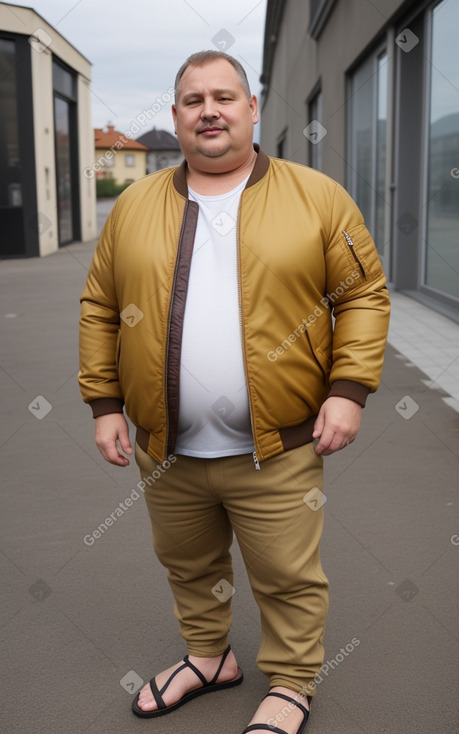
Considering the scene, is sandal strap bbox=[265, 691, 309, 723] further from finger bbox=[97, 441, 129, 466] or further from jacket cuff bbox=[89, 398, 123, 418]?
jacket cuff bbox=[89, 398, 123, 418]

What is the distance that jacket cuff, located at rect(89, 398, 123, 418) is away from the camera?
2.56m

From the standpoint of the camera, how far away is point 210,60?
7.58 ft

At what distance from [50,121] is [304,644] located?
804 inches

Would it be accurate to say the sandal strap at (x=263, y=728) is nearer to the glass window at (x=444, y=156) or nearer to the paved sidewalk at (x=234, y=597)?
the paved sidewalk at (x=234, y=597)

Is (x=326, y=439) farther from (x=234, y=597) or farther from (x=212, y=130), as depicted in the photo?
(x=234, y=597)

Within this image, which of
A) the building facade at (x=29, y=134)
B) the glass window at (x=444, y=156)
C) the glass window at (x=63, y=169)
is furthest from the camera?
the glass window at (x=63, y=169)

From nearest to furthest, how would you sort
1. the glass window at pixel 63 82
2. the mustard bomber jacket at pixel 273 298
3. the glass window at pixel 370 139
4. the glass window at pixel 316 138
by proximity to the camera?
the mustard bomber jacket at pixel 273 298 < the glass window at pixel 370 139 < the glass window at pixel 316 138 < the glass window at pixel 63 82

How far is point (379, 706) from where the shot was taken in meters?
2.60

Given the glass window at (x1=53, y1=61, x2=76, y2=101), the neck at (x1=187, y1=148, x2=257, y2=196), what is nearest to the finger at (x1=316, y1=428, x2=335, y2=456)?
the neck at (x1=187, y1=148, x2=257, y2=196)

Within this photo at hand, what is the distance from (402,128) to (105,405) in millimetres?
9092

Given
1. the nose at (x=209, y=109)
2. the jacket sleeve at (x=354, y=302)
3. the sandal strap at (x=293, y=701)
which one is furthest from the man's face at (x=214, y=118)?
the sandal strap at (x=293, y=701)

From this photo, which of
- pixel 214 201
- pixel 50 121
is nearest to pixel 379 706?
pixel 214 201

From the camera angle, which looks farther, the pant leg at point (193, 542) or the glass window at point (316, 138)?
the glass window at point (316, 138)

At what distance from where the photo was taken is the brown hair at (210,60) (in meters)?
2.32
